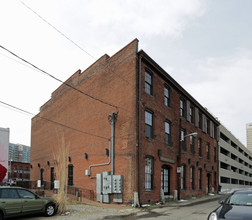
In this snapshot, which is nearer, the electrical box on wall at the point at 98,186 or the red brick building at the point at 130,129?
the red brick building at the point at 130,129

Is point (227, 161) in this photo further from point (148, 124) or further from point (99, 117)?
point (99, 117)

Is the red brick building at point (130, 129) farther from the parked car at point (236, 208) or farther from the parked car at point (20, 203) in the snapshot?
the parked car at point (236, 208)

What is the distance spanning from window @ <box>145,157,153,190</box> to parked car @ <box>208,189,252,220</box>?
10.2 m

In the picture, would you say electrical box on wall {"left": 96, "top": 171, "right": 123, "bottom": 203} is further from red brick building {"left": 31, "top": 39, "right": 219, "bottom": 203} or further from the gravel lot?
the gravel lot

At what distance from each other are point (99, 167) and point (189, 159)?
386 inches

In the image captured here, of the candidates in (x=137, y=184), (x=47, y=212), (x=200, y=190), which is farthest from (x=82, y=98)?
(x=200, y=190)

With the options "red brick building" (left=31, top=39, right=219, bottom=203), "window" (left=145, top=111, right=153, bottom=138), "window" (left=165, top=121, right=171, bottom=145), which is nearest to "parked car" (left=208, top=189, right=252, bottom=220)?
"red brick building" (left=31, top=39, right=219, bottom=203)

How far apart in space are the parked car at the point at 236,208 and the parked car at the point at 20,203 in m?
7.98

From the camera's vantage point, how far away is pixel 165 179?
21.7 meters

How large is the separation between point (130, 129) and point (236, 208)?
11287 mm

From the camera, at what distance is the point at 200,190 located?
28906 mm

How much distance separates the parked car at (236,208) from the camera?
267 inches

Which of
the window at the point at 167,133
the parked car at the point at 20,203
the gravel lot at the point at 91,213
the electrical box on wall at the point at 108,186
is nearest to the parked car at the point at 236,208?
the gravel lot at the point at 91,213

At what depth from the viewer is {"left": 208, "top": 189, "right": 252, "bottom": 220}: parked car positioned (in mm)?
6772
